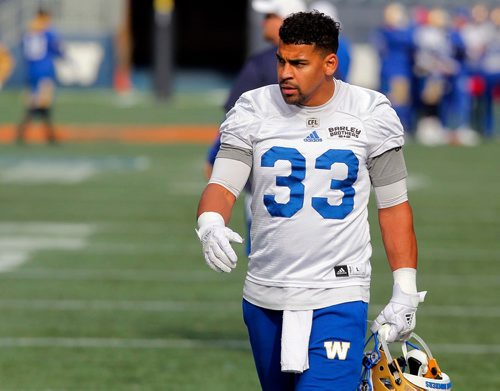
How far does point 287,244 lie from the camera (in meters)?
4.96

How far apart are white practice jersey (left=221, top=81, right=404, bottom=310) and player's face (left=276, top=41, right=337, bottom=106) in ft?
0.33

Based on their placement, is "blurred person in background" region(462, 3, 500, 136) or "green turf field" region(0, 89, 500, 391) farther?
"blurred person in background" region(462, 3, 500, 136)

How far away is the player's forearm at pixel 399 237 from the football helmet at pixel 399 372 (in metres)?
0.28

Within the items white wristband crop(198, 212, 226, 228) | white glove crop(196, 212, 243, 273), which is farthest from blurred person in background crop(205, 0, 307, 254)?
white glove crop(196, 212, 243, 273)

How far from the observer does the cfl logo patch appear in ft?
16.0

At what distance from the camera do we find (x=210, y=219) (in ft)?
15.7

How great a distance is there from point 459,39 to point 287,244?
862 inches

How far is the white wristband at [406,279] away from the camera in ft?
16.3

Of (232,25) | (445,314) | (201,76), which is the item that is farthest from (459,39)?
(232,25)

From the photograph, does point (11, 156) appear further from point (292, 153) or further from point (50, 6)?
point (50, 6)

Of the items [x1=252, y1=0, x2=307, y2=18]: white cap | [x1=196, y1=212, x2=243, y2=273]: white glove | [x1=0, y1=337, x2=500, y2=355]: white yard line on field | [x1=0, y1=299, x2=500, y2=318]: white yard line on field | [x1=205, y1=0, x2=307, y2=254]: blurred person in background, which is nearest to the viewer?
[x1=196, y1=212, x2=243, y2=273]: white glove

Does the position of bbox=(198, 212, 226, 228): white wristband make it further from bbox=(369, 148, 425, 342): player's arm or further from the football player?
bbox=(369, 148, 425, 342): player's arm

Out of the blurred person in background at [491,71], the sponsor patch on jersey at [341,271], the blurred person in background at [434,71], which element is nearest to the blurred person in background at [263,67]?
the sponsor patch on jersey at [341,271]

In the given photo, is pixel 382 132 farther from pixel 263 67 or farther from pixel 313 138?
pixel 263 67
